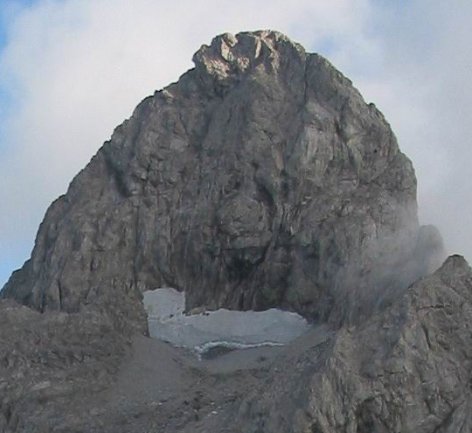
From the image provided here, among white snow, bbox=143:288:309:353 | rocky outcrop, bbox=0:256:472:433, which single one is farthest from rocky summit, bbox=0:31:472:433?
white snow, bbox=143:288:309:353

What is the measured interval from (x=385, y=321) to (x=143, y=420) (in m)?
14.7

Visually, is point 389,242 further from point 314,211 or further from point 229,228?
point 229,228

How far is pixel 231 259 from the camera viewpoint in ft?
274

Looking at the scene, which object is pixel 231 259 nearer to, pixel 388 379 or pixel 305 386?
pixel 305 386

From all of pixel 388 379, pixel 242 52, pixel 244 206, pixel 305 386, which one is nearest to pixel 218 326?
pixel 244 206

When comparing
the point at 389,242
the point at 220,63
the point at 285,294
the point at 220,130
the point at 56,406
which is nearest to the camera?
the point at 56,406

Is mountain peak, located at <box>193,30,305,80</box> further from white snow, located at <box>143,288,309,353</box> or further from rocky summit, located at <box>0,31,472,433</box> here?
white snow, located at <box>143,288,309,353</box>

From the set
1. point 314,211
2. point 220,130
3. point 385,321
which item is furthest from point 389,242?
point 385,321

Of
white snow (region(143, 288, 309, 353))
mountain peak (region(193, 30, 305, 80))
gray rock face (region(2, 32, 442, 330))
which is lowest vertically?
white snow (region(143, 288, 309, 353))

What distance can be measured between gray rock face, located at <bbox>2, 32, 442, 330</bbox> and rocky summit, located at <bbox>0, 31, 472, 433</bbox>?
0.15 metres

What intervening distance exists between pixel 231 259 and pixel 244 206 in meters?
4.85

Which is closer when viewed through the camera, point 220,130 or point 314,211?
point 314,211

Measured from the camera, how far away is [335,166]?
275 feet

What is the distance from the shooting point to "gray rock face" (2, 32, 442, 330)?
77.8 m
